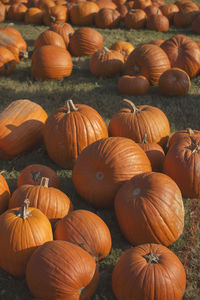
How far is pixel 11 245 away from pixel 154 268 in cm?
124

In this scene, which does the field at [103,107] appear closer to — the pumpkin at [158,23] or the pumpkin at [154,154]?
the pumpkin at [158,23]

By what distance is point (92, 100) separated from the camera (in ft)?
22.9

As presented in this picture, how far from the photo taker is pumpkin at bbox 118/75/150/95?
7.03 metres

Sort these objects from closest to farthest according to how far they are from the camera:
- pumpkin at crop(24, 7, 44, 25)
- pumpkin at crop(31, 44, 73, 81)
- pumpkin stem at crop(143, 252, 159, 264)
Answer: pumpkin stem at crop(143, 252, 159, 264), pumpkin at crop(31, 44, 73, 81), pumpkin at crop(24, 7, 44, 25)

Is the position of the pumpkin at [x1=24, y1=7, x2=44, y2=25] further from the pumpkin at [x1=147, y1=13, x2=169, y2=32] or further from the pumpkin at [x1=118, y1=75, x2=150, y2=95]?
the pumpkin at [x1=118, y1=75, x2=150, y2=95]

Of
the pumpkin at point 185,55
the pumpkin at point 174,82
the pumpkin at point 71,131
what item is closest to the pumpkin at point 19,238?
the pumpkin at point 71,131

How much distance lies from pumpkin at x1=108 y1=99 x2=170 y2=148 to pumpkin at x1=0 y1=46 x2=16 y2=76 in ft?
12.7

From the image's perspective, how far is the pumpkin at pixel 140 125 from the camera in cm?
501

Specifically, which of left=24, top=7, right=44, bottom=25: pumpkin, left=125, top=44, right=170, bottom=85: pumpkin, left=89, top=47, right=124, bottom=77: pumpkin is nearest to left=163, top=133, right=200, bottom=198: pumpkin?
left=125, top=44, right=170, bottom=85: pumpkin

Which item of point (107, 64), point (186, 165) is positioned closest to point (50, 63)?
point (107, 64)

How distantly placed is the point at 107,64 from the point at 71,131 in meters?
3.48

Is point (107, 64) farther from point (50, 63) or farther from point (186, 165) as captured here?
point (186, 165)

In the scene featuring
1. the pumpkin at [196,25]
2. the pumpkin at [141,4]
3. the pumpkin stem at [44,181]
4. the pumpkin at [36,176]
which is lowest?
the pumpkin at [196,25]

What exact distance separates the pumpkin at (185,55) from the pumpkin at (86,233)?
5014 mm
